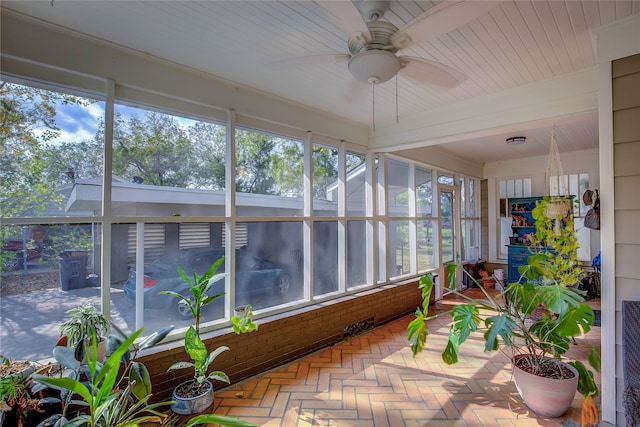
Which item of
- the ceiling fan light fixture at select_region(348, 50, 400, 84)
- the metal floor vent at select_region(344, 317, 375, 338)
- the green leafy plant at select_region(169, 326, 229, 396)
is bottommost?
the metal floor vent at select_region(344, 317, 375, 338)

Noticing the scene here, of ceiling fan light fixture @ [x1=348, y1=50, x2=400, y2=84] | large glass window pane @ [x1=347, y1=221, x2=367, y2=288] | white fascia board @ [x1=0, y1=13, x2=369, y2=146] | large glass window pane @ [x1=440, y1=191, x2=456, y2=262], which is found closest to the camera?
ceiling fan light fixture @ [x1=348, y1=50, x2=400, y2=84]

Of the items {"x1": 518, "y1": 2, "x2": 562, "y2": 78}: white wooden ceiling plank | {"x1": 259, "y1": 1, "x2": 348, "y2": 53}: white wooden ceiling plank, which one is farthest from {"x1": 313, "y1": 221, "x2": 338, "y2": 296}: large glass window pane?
{"x1": 518, "y1": 2, "x2": 562, "y2": 78}: white wooden ceiling plank

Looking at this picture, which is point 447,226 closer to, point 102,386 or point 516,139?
point 516,139

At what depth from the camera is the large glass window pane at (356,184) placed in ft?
13.0

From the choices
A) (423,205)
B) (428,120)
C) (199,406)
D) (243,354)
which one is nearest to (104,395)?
(199,406)

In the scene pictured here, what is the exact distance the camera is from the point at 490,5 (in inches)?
46.3

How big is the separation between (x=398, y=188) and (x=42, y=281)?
4.23 meters

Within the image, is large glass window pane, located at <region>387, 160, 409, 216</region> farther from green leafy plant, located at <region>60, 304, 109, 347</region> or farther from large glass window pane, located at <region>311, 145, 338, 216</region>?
green leafy plant, located at <region>60, 304, 109, 347</region>

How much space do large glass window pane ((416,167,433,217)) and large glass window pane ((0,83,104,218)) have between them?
4.41 metres

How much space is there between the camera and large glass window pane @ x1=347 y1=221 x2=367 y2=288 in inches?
155

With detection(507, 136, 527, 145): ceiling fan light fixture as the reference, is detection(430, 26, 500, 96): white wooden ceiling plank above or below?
above

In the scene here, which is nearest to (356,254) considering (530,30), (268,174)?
(268,174)

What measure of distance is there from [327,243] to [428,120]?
192cm

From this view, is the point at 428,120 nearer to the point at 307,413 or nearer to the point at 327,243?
the point at 327,243
